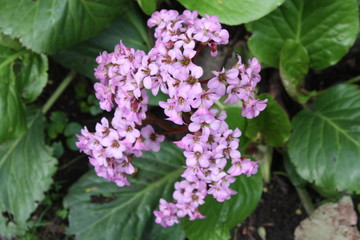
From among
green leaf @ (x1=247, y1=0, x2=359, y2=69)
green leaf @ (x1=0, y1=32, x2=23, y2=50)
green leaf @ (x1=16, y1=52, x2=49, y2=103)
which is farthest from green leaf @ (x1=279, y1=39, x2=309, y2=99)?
green leaf @ (x1=0, y1=32, x2=23, y2=50)

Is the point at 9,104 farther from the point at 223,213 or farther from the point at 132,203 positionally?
the point at 223,213

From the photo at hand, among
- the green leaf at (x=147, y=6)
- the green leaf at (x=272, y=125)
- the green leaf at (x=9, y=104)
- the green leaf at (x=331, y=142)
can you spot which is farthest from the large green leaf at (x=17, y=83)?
the green leaf at (x=331, y=142)

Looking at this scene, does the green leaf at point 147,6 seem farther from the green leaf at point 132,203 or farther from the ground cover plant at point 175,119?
the green leaf at point 132,203

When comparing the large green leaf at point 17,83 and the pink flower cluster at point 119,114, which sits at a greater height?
the pink flower cluster at point 119,114

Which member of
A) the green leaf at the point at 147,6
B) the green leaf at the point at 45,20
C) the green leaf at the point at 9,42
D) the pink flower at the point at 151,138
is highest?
the green leaf at the point at 147,6

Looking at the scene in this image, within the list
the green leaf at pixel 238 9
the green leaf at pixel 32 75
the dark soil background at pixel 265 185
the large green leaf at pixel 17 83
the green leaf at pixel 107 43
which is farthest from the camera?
the dark soil background at pixel 265 185

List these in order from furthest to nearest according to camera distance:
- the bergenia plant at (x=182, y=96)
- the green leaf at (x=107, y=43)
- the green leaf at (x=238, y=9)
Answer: the green leaf at (x=107, y=43), the green leaf at (x=238, y=9), the bergenia plant at (x=182, y=96)

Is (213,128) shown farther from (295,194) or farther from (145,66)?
(295,194)

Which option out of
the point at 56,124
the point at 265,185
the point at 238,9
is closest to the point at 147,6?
the point at 238,9
